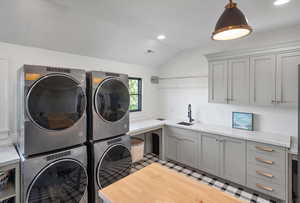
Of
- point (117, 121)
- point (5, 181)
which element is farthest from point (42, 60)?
point (5, 181)

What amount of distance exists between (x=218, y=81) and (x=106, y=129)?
2.22 meters

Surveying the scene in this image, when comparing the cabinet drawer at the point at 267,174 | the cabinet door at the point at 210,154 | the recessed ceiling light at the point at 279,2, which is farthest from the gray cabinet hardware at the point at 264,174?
the recessed ceiling light at the point at 279,2

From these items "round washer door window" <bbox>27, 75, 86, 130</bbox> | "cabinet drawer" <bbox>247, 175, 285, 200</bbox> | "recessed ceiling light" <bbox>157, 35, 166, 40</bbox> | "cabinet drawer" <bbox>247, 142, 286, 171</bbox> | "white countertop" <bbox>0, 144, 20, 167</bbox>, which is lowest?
"cabinet drawer" <bbox>247, 175, 285, 200</bbox>

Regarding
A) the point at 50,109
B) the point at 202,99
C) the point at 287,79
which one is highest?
the point at 287,79

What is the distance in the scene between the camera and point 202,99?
11.2 feet

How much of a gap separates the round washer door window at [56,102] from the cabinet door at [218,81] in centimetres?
235

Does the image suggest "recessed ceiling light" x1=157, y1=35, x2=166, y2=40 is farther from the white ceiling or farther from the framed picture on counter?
the framed picture on counter

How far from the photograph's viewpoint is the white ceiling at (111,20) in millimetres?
1740

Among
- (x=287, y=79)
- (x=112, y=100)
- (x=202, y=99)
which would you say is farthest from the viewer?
(x=202, y=99)

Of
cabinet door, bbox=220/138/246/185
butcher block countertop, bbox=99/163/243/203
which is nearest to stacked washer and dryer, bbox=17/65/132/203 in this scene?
butcher block countertop, bbox=99/163/243/203

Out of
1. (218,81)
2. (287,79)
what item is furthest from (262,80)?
(218,81)

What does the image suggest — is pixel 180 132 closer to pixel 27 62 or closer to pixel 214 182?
pixel 214 182

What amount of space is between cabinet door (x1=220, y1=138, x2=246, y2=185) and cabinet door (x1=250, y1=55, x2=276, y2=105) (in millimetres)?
764

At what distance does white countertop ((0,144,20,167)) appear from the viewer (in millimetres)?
1449
